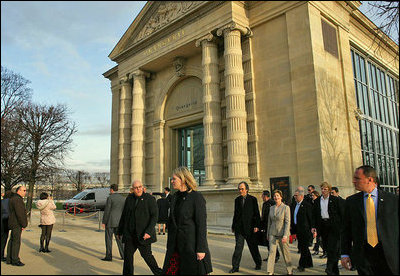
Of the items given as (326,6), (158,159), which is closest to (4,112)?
(158,159)

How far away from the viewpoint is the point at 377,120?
2220 cm

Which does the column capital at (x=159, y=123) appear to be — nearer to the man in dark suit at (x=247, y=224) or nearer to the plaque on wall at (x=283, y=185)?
the plaque on wall at (x=283, y=185)

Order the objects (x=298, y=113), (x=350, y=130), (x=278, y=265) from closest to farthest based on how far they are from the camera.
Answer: (x=278, y=265) → (x=298, y=113) → (x=350, y=130)

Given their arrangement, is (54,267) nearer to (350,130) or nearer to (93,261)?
(93,261)

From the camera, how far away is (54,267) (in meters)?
7.89

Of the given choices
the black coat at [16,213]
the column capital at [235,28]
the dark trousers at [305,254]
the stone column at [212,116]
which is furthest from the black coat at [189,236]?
the column capital at [235,28]

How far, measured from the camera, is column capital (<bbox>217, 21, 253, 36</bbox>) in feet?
57.9

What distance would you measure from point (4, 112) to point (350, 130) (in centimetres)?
2681

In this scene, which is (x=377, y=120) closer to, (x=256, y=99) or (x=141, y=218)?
(x=256, y=99)

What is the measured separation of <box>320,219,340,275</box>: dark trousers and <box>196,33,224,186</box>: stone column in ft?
31.8

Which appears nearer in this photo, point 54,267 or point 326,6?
point 54,267

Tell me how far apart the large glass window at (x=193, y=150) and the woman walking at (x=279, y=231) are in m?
13.8

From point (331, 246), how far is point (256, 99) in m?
11.6

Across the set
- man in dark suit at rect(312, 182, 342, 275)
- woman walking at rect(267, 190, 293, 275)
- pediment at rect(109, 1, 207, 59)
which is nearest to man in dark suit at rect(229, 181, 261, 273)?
woman walking at rect(267, 190, 293, 275)
